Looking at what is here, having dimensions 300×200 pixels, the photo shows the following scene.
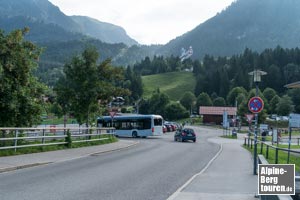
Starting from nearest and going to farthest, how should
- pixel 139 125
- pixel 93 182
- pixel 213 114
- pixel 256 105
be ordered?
pixel 93 182 < pixel 256 105 < pixel 139 125 < pixel 213 114

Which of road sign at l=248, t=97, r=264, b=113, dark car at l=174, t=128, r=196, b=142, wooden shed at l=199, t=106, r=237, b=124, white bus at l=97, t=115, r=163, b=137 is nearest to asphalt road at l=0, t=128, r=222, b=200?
road sign at l=248, t=97, r=264, b=113

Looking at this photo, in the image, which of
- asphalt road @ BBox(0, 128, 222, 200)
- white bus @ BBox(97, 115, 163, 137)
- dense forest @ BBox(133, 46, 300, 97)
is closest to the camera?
asphalt road @ BBox(0, 128, 222, 200)

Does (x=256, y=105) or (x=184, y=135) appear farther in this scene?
(x=184, y=135)

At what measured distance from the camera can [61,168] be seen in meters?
16.3

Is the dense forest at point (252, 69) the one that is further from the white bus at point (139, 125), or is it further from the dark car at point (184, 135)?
the dark car at point (184, 135)

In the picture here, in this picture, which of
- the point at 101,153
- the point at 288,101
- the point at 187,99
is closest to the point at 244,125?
the point at 288,101

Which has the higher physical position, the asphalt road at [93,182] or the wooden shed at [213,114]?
the wooden shed at [213,114]

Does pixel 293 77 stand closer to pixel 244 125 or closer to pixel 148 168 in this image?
pixel 244 125

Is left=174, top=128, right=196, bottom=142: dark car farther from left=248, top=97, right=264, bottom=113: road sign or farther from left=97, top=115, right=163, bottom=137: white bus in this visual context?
left=248, top=97, right=264, bottom=113: road sign

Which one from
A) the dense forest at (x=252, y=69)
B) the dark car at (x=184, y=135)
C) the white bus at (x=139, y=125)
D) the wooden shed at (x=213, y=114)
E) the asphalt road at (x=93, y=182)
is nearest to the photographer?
the asphalt road at (x=93, y=182)

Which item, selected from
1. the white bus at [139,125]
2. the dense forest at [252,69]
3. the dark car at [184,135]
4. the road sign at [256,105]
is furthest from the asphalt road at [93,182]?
the dense forest at [252,69]

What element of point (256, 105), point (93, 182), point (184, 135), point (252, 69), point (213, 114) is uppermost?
point (252, 69)

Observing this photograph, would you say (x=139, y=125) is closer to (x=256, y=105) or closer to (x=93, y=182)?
(x=256, y=105)

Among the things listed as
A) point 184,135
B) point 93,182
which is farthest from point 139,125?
point 93,182
